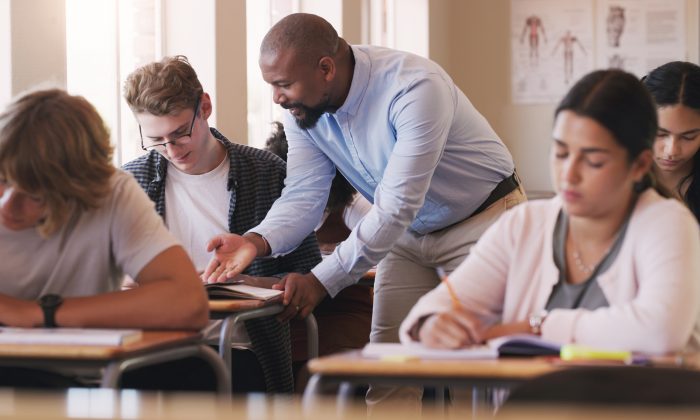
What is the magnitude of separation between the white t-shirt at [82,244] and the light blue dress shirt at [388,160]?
2.76ft

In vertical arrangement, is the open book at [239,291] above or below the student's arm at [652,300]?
below

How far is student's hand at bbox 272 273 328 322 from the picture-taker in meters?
3.12

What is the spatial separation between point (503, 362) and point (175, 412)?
1.00 m

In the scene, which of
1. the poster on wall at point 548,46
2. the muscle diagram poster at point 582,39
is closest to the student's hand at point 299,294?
the muscle diagram poster at point 582,39

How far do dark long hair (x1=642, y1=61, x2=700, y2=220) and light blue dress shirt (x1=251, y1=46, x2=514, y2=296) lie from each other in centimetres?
53

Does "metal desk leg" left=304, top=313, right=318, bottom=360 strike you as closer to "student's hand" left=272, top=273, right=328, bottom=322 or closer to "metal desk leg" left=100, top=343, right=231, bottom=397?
"student's hand" left=272, top=273, right=328, bottom=322

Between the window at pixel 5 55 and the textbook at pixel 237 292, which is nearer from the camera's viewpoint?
the textbook at pixel 237 292

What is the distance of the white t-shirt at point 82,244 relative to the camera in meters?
2.36

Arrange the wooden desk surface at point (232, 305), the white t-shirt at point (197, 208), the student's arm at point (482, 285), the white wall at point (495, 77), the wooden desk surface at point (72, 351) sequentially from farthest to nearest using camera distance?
the white wall at point (495, 77) < the white t-shirt at point (197, 208) < the wooden desk surface at point (232, 305) < the student's arm at point (482, 285) < the wooden desk surface at point (72, 351)

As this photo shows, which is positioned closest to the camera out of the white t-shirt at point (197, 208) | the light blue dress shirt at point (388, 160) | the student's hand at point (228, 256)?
the light blue dress shirt at point (388, 160)

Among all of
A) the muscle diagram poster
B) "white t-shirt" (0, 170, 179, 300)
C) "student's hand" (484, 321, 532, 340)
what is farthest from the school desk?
the muscle diagram poster

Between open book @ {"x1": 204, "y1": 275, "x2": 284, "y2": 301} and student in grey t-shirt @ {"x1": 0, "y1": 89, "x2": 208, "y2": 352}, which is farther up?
student in grey t-shirt @ {"x1": 0, "y1": 89, "x2": 208, "y2": 352}

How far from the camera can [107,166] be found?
234 centimetres

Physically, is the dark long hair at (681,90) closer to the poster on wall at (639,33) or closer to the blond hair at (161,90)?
the blond hair at (161,90)
